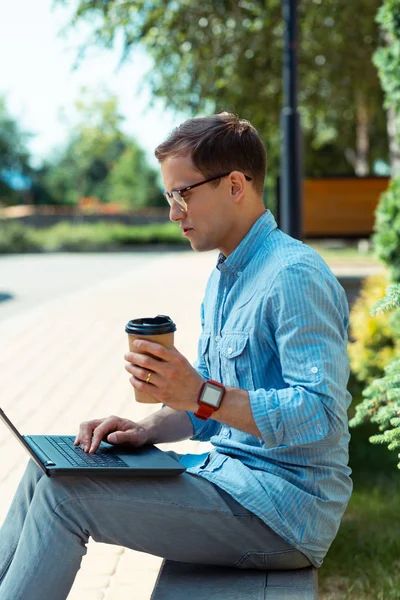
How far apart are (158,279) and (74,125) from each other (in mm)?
48114

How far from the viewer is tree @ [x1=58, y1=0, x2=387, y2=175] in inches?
482

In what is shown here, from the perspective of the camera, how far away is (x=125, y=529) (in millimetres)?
2350

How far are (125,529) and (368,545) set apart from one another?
2378 mm

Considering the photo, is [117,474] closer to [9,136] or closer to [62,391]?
[62,391]

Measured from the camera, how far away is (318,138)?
108 feet

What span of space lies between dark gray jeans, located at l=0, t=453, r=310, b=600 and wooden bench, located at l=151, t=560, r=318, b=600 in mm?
30

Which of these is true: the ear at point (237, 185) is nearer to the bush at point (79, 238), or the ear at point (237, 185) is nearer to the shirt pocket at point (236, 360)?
the shirt pocket at point (236, 360)

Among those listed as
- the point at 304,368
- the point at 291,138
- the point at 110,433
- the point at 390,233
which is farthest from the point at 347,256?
the point at 304,368

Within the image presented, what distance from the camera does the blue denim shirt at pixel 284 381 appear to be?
2.25 m

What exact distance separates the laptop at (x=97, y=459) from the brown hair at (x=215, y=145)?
761mm

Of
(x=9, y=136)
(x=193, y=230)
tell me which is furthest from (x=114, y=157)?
(x=193, y=230)

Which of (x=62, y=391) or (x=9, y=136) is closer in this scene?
(x=62, y=391)

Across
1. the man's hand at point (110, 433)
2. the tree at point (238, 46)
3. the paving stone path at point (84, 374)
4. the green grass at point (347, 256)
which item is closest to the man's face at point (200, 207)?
the man's hand at point (110, 433)

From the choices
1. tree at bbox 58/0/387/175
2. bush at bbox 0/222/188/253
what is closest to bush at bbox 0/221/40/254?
bush at bbox 0/222/188/253
